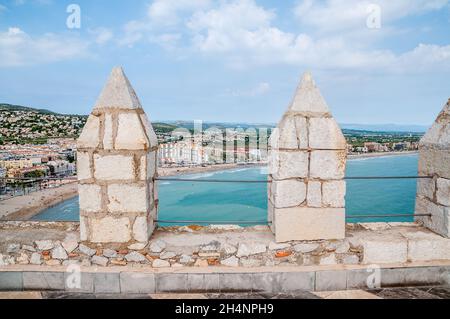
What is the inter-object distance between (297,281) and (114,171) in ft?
6.47

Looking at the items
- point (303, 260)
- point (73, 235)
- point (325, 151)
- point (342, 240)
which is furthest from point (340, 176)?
point (73, 235)

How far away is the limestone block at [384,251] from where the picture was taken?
2949 mm

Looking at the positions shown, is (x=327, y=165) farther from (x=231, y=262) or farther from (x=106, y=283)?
(x=106, y=283)

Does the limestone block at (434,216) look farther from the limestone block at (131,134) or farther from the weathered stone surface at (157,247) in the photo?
the limestone block at (131,134)

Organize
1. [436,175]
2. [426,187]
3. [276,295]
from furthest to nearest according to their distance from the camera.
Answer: [426,187] < [436,175] < [276,295]

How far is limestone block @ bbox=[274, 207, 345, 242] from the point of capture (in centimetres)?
290

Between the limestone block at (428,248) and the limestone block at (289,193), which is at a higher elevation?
the limestone block at (289,193)

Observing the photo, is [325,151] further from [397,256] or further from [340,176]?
[397,256]

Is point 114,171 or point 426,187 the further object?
point 426,187

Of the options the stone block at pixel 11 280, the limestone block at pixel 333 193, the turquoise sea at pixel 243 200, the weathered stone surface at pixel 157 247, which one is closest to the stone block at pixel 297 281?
the limestone block at pixel 333 193

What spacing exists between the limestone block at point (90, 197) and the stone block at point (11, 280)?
83cm

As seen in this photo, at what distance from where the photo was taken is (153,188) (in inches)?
126

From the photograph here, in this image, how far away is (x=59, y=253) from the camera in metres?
2.88

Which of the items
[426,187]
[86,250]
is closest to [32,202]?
[86,250]
